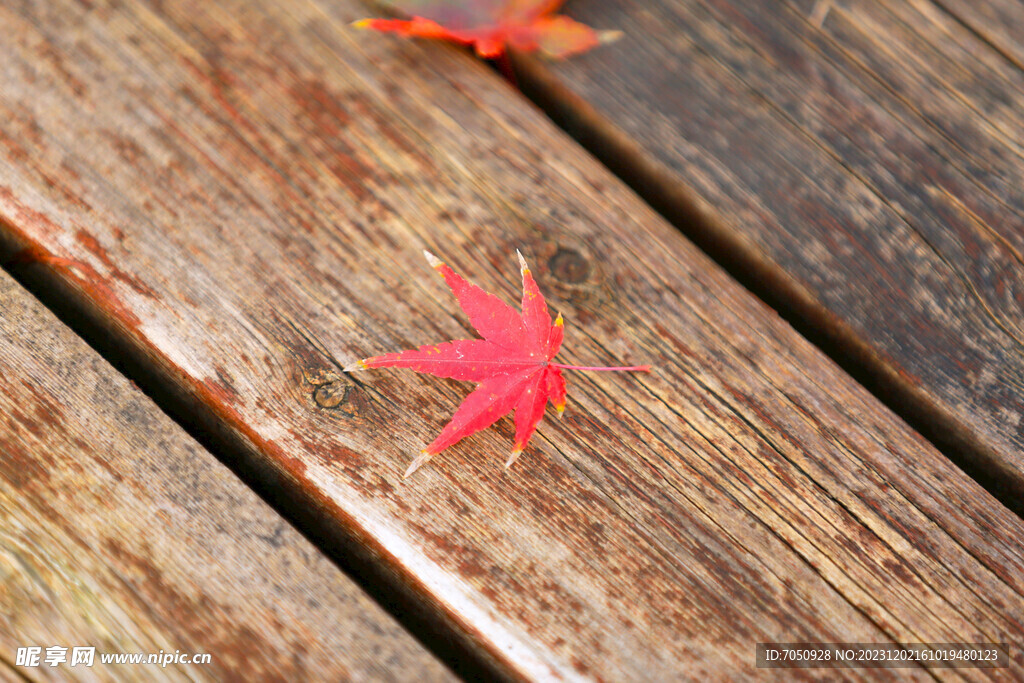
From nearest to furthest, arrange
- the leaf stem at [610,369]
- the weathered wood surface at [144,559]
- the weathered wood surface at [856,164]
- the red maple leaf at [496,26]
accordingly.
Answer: the weathered wood surface at [144,559], the leaf stem at [610,369], the weathered wood surface at [856,164], the red maple leaf at [496,26]

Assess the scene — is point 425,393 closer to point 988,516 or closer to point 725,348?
point 725,348

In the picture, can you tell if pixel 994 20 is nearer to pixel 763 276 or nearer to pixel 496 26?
pixel 763 276

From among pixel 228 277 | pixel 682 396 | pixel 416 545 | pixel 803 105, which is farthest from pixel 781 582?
pixel 228 277

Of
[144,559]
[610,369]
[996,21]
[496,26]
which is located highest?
[996,21]

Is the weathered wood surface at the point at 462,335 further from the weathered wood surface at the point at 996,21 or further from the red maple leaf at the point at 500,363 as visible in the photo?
the weathered wood surface at the point at 996,21

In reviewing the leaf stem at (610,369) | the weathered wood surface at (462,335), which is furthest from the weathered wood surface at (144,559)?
the leaf stem at (610,369)

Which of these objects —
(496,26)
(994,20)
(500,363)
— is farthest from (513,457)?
(994,20)
